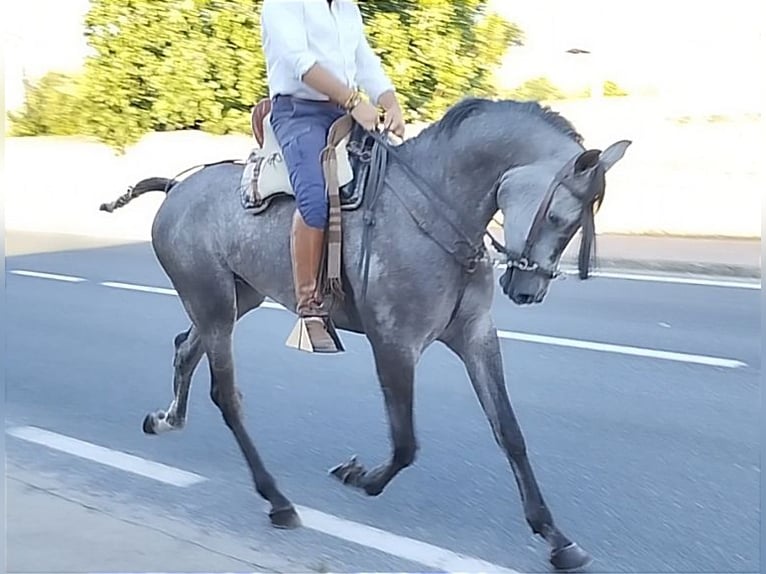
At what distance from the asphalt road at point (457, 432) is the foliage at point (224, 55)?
1.98 meters

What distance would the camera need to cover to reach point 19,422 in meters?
6.27

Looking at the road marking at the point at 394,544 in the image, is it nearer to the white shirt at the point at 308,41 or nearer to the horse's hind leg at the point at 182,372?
the horse's hind leg at the point at 182,372

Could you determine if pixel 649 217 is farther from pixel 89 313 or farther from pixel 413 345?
pixel 413 345

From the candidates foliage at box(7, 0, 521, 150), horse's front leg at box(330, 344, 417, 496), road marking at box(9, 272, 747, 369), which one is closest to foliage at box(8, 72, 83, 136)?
foliage at box(7, 0, 521, 150)

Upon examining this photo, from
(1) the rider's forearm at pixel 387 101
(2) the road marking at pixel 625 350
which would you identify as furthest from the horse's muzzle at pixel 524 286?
(2) the road marking at pixel 625 350

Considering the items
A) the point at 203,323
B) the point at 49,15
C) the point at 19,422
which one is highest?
the point at 49,15

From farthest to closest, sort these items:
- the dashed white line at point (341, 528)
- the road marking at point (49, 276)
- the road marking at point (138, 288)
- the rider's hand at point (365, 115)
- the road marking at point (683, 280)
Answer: the road marking at point (49, 276)
the road marking at point (138, 288)
the road marking at point (683, 280)
the dashed white line at point (341, 528)
the rider's hand at point (365, 115)

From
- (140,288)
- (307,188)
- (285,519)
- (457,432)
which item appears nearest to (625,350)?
(457,432)

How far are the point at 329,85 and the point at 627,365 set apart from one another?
4061 mm

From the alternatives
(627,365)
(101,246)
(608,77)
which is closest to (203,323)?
(627,365)

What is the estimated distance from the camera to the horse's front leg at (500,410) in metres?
4.06

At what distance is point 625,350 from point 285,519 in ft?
13.0

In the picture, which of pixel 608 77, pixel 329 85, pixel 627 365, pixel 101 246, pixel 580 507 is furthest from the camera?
pixel 101 246

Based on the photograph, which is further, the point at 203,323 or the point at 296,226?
the point at 203,323
